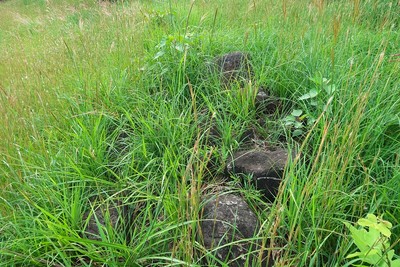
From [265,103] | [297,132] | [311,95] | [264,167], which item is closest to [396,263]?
[264,167]

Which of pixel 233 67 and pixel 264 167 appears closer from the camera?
pixel 264 167

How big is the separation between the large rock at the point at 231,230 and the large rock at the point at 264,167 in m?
0.17

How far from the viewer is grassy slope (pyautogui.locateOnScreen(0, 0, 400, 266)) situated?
4.53ft

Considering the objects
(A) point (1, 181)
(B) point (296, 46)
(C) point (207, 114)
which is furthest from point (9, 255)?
(B) point (296, 46)

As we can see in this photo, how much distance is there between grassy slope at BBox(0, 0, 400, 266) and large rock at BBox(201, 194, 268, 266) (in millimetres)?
67

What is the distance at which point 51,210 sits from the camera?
1.67 m

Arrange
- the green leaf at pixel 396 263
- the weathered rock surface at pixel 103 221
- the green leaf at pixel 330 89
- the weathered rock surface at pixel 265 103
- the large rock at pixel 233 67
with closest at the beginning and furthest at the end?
the green leaf at pixel 396 263, the weathered rock surface at pixel 103 221, the green leaf at pixel 330 89, the weathered rock surface at pixel 265 103, the large rock at pixel 233 67

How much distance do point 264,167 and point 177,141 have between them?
0.55 m

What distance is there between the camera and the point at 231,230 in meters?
1.43

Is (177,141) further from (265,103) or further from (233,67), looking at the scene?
(233,67)

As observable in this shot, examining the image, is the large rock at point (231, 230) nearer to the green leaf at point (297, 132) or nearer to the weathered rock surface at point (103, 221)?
the weathered rock surface at point (103, 221)

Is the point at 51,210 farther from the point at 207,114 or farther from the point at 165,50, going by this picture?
the point at 165,50

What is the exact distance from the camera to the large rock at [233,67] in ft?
8.09

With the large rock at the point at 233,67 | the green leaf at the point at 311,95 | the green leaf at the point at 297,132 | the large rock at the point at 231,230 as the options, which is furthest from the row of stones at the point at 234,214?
the large rock at the point at 233,67
